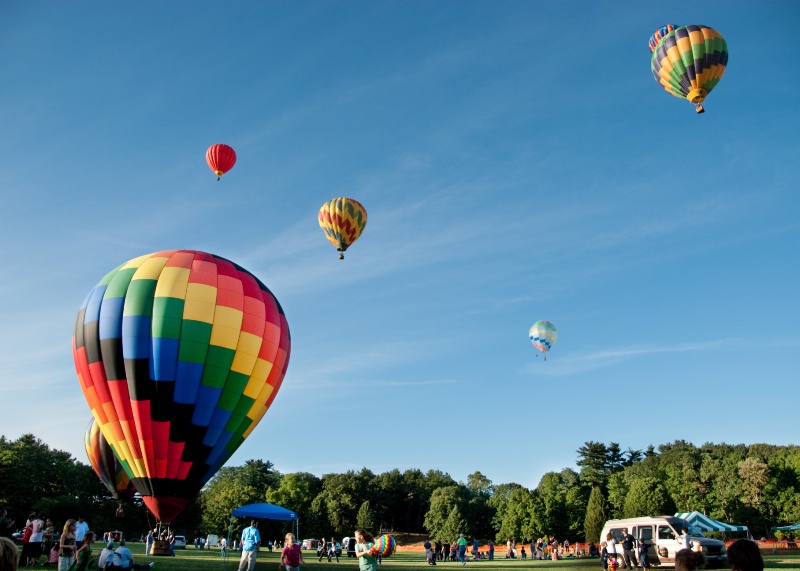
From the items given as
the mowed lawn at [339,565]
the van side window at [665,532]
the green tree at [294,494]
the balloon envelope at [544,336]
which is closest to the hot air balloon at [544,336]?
the balloon envelope at [544,336]

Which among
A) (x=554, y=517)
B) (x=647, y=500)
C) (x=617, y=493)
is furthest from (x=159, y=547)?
(x=617, y=493)

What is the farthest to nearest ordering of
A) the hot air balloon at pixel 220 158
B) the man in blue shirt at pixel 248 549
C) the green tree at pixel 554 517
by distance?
the green tree at pixel 554 517
the hot air balloon at pixel 220 158
the man in blue shirt at pixel 248 549

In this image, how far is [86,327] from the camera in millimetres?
20609

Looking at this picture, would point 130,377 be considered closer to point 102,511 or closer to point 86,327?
point 86,327

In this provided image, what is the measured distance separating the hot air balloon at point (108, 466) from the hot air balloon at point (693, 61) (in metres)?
28.0

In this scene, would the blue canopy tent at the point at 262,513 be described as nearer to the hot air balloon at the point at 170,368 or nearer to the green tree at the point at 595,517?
the hot air balloon at the point at 170,368

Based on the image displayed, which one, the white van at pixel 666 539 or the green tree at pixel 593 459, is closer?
the white van at pixel 666 539

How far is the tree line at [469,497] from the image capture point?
61.7 metres

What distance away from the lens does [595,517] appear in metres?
55.2

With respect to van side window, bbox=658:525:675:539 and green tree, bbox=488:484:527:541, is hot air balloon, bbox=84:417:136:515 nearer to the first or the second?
van side window, bbox=658:525:675:539

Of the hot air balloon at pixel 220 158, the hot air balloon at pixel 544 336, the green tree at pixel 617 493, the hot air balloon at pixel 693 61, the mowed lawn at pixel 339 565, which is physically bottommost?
the mowed lawn at pixel 339 565

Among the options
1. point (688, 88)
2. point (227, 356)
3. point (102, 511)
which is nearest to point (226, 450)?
point (227, 356)

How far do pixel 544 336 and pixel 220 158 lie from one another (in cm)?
2449

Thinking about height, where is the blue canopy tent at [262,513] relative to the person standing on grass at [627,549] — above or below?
above
